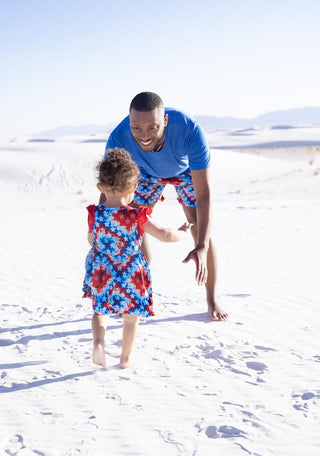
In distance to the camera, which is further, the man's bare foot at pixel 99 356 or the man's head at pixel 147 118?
the man's head at pixel 147 118

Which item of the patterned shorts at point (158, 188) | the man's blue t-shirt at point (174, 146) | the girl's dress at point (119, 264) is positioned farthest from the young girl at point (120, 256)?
the patterned shorts at point (158, 188)

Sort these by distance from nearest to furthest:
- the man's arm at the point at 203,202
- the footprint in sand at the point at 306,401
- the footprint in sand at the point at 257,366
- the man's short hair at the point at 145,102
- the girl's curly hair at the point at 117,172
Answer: the footprint in sand at the point at 306,401
the girl's curly hair at the point at 117,172
the footprint in sand at the point at 257,366
the man's short hair at the point at 145,102
the man's arm at the point at 203,202

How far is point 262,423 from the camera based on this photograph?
2416mm

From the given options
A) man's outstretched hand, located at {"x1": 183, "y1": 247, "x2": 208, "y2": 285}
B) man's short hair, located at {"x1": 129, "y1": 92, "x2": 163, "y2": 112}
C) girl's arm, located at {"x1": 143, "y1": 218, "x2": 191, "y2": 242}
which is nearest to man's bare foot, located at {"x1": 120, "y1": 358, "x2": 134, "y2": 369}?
man's outstretched hand, located at {"x1": 183, "y1": 247, "x2": 208, "y2": 285}

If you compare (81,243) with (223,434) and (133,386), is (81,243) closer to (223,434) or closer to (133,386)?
(133,386)

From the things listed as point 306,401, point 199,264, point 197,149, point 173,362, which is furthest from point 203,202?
point 306,401

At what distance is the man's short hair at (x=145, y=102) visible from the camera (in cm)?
335

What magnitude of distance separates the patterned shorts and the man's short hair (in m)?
0.79

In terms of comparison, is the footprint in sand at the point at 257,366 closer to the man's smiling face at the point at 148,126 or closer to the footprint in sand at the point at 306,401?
the footprint in sand at the point at 306,401

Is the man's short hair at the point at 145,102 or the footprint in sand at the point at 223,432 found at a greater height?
the man's short hair at the point at 145,102

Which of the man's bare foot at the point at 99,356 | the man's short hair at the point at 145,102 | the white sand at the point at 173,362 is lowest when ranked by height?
the white sand at the point at 173,362

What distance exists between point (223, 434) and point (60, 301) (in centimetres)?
279

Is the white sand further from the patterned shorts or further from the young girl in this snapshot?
the patterned shorts

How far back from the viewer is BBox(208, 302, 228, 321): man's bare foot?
13.4 ft
